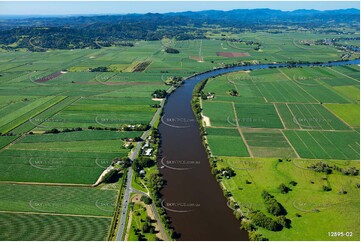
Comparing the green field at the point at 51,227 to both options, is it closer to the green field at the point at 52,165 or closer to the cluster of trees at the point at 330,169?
the green field at the point at 52,165

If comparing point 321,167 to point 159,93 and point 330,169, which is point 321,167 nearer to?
point 330,169

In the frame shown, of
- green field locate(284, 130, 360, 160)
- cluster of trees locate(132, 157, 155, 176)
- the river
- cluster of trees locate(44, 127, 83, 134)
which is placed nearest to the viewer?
the river

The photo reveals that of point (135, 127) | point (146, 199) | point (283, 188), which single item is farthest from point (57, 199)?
point (283, 188)

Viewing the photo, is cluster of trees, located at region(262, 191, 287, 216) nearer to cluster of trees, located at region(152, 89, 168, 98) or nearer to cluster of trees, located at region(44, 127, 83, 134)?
cluster of trees, located at region(44, 127, 83, 134)

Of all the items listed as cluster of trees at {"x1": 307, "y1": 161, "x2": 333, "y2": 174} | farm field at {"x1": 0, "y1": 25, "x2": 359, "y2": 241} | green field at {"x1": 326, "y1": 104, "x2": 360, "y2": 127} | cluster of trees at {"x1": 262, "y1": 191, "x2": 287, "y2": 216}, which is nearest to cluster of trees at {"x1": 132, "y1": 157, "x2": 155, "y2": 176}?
farm field at {"x1": 0, "y1": 25, "x2": 359, "y2": 241}

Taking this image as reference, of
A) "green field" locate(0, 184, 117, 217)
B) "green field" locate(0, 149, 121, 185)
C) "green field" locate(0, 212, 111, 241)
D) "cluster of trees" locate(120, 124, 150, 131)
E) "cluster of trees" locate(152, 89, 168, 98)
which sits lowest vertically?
"green field" locate(0, 212, 111, 241)

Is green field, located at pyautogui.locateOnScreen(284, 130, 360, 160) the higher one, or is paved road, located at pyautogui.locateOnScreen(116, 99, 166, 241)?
green field, located at pyautogui.locateOnScreen(284, 130, 360, 160)

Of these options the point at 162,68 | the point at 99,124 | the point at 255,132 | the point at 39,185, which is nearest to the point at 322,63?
the point at 162,68
